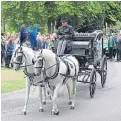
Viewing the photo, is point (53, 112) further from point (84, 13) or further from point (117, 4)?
point (117, 4)

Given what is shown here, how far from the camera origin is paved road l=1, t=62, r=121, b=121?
997 cm

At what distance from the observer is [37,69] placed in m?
9.98

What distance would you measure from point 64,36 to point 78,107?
216cm

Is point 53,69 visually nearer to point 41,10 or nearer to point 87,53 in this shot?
point 87,53

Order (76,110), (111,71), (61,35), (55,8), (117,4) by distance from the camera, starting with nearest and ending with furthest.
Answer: (76,110) < (61,35) < (111,71) < (55,8) < (117,4)

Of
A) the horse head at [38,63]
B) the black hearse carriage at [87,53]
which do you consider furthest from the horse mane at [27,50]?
the black hearse carriage at [87,53]

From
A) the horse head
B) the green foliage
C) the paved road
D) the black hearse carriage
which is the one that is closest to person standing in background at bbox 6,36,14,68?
the paved road

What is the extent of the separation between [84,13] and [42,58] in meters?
24.6

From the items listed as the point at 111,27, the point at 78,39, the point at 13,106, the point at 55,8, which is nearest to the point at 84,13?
the point at 55,8

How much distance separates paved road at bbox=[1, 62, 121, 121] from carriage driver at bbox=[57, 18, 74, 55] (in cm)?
146

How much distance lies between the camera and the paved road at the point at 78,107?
393 inches

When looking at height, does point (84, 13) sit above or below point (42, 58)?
above

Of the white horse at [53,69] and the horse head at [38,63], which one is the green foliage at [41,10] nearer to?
the white horse at [53,69]

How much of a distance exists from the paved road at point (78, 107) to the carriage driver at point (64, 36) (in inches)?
57.6
